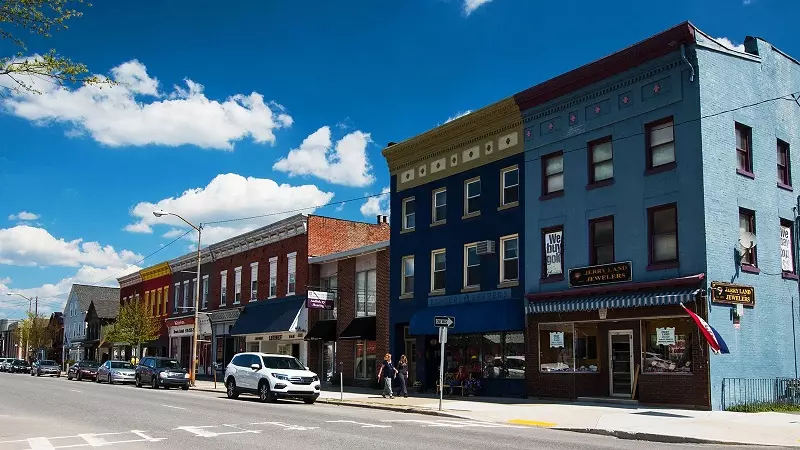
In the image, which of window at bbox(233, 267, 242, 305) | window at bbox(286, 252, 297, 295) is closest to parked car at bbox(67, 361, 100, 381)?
window at bbox(233, 267, 242, 305)

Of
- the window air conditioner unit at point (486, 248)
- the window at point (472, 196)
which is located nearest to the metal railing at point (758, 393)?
the window air conditioner unit at point (486, 248)

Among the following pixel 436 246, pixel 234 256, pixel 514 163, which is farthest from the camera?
pixel 234 256

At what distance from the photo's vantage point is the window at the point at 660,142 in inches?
912

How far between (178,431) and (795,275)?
61.8 ft

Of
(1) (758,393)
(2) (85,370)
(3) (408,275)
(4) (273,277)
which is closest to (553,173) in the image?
(3) (408,275)

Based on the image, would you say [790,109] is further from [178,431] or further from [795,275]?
[178,431]

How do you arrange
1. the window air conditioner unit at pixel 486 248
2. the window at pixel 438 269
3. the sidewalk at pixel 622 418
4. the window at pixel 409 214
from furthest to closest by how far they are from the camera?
the window at pixel 409 214
the window at pixel 438 269
the window air conditioner unit at pixel 486 248
the sidewalk at pixel 622 418

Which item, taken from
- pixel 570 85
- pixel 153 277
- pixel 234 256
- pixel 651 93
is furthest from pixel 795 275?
pixel 153 277

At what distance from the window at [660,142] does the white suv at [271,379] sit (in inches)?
518

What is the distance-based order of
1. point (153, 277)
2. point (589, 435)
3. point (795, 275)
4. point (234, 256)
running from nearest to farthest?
Result: point (589, 435)
point (795, 275)
point (234, 256)
point (153, 277)

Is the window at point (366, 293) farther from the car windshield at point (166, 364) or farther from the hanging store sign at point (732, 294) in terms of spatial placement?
the hanging store sign at point (732, 294)

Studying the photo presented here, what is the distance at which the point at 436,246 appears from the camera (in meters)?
31.7

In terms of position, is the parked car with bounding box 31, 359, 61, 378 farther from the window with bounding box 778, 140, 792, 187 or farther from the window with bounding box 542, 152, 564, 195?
the window with bounding box 778, 140, 792, 187

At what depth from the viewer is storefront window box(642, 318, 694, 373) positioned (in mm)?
21969
